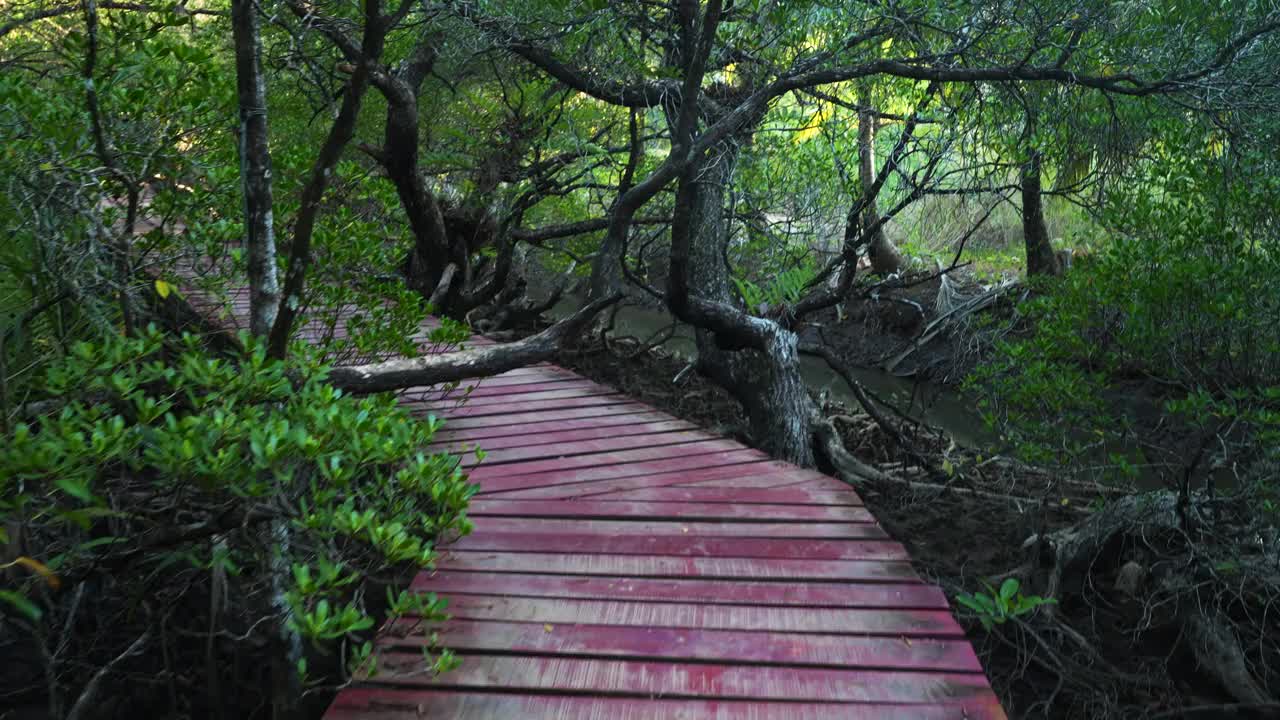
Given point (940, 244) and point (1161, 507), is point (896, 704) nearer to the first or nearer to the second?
point (1161, 507)

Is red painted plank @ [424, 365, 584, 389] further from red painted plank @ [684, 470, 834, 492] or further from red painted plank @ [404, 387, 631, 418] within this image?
red painted plank @ [684, 470, 834, 492]

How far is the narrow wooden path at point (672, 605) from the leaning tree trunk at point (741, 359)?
691mm

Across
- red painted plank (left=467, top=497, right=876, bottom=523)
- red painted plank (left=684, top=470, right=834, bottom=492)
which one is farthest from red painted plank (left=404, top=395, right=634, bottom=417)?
red painted plank (left=684, top=470, right=834, bottom=492)

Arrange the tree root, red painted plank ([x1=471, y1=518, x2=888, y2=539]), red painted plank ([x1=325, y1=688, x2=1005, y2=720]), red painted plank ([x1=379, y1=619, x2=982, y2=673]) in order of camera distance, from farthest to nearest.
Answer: the tree root, red painted plank ([x1=471, y1=518, x2=888, y2=539]), red painted plank ([x1=379, y1=619, x2=982, y2=673]), red painted plank ([x1=325, y1=688, x2=1005, y2=720])

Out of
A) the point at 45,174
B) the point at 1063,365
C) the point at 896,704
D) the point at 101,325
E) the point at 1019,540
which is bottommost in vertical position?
the point at 1019,540

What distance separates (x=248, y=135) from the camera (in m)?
2.63

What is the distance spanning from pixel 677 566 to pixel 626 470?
0.91 meters

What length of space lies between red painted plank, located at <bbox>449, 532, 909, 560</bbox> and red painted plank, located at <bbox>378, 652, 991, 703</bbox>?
671 millimetres

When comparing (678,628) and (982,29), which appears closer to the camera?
(678,628)

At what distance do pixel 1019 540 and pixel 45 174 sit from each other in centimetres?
446

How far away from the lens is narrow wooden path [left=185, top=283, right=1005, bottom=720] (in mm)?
2256

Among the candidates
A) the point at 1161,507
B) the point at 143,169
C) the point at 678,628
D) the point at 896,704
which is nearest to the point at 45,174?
the point at 143,169

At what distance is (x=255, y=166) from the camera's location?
2.69 meters

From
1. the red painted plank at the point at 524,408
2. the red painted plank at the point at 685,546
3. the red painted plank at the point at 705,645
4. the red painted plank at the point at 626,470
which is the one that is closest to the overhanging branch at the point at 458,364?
the red painted plank at the point at 524,408
